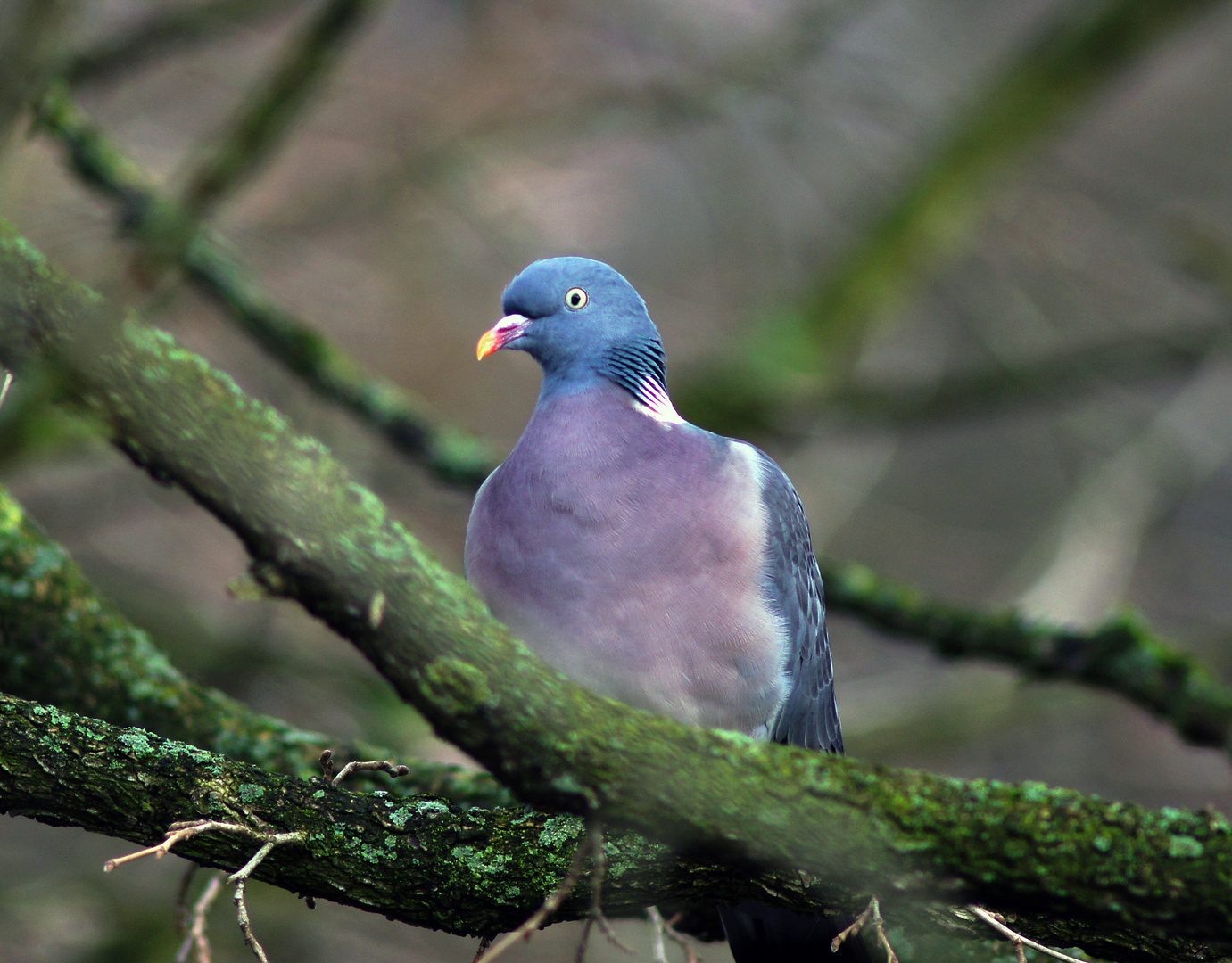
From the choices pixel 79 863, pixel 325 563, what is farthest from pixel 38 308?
pixel 79 863

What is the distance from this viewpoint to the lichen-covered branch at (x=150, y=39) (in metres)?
4.89

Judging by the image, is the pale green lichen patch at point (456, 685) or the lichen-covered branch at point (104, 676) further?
the lichen-covered branch at point (104, 676)

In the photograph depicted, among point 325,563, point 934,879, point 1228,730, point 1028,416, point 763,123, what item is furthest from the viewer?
point 1028,416

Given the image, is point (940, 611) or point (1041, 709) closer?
point (940, 611)

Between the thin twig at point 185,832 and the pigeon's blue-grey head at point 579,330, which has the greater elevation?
the pigeon's blue-grey head at point 579,330

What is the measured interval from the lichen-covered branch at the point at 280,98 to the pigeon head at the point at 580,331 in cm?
140

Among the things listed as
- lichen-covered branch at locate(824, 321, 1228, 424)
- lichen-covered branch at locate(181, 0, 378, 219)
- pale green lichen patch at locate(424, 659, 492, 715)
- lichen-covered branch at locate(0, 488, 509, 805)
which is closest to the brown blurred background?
lichen-covered branch at locate(824, 321, 1228, 424)

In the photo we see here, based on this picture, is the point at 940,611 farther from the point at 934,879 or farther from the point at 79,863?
the point at 79,863

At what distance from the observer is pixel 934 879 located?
1898 mm

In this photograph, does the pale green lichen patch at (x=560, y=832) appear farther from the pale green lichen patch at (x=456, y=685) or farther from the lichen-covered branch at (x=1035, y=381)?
the lichen-covered branch at (x=1035, y=381)

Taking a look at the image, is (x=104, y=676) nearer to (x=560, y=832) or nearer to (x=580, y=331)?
(x=560, y=832)

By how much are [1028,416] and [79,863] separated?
8788 millimetres

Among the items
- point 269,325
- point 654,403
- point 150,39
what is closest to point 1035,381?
point 654,403

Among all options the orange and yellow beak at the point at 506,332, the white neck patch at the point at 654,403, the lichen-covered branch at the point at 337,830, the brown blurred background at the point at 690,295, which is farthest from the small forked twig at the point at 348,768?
the brown blurred background at the point at 690,295
